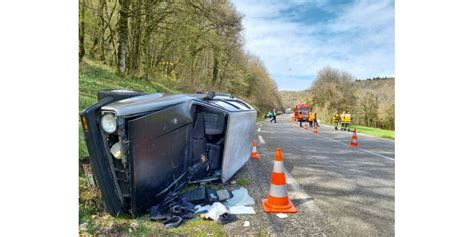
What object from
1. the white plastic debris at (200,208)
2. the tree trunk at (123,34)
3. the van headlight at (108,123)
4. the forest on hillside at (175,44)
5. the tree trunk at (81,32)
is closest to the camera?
the van headlight at (108,123)

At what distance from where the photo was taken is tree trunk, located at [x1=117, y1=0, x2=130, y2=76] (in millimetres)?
3291

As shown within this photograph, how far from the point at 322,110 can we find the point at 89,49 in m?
14.5

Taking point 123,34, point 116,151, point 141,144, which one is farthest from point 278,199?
point 123,34

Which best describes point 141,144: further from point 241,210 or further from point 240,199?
point 240,199

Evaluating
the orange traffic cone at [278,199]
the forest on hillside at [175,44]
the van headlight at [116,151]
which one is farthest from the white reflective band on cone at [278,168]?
the forest on hillside at [175,44]

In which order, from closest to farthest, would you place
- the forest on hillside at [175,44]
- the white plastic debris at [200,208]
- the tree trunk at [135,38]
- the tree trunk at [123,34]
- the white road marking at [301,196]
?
the white plastic debris at [200,208] → the white road marking at [301,196] → the forest on hillside at [175,44] → the tree trunk at [123,34] → the tree trunk at [135,38]

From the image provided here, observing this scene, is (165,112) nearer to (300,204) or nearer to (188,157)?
(188,157)

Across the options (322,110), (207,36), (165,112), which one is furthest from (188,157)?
(322,110)

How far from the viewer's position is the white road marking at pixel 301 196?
92.9 inches

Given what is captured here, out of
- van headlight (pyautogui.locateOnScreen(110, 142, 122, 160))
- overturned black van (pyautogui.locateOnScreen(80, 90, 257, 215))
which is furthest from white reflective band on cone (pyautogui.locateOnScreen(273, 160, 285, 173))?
van headlight (pyautogui.locateOnScreen(110, 142, 122, 160))

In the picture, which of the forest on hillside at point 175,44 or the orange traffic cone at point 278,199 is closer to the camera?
the orange traffic cone at point 278,199

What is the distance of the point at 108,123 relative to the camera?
1722mm

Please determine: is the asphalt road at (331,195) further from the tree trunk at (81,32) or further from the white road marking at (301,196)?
the tree trunk at (81,32)

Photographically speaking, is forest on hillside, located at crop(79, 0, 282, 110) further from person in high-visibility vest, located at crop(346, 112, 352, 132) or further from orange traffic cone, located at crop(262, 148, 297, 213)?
person in high-visibility vest, located at crop(346, 112, 352, 132)
